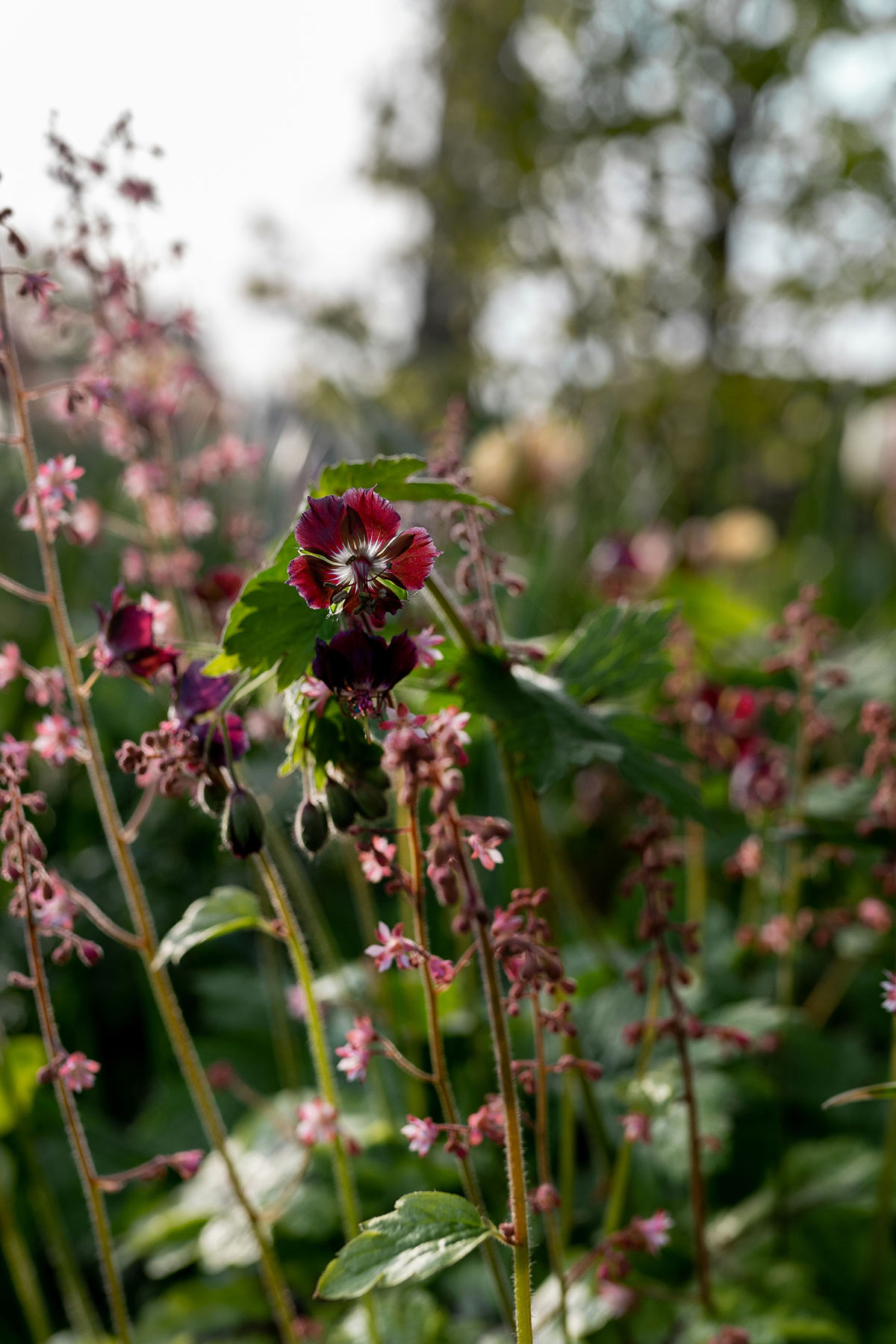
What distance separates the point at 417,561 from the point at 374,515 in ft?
0.09

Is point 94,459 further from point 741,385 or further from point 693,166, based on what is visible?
point 693,166

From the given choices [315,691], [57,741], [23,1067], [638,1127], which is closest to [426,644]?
[315,691]

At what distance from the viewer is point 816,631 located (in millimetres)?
873

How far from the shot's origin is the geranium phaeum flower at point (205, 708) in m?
0.57

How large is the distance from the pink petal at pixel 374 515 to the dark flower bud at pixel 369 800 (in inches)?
5.0

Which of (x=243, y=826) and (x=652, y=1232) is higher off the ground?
(x=243, y=826)

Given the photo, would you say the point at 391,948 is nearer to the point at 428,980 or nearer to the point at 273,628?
the point at 428,980

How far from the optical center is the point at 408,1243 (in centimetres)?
47

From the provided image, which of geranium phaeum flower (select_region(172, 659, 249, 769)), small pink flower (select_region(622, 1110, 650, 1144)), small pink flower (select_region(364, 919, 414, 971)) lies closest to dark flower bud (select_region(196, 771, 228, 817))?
geranium phaeum flower (select_region(172, 659, 249, 769))

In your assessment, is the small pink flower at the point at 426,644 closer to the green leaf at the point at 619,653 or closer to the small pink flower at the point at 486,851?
the small pink flower at the point at 486,851

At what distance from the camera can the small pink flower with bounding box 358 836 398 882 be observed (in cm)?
53

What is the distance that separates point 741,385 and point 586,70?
1.78 metres

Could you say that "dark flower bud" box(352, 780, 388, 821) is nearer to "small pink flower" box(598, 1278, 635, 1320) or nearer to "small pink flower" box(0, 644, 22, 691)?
"small pink flower" box(0, 644, 22, 691)

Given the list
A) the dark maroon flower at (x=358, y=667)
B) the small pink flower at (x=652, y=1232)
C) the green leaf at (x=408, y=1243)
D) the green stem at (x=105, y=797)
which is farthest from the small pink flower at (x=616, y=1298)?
the dark maroon flower at (x=358, y=667)
